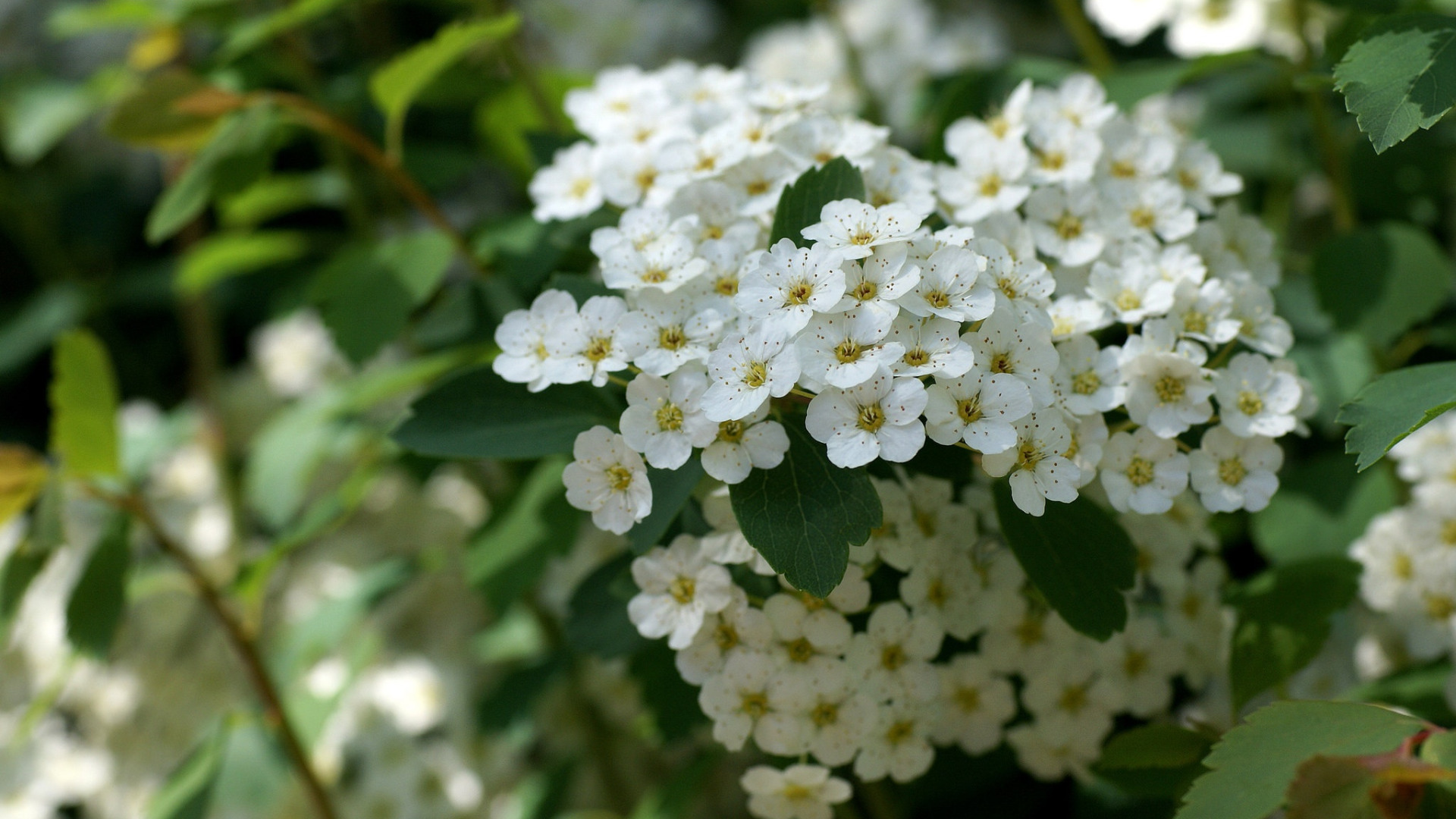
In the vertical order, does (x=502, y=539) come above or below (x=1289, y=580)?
below

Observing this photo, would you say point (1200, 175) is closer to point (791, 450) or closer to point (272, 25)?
point (791, 450)

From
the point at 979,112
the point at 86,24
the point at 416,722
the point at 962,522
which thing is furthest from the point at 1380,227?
the point at 86,24

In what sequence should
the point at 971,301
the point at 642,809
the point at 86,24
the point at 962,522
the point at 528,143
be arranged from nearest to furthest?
the point at 971,301, the point at 962,522, the point at 528,143, the point at 642,809, the point at 86,24

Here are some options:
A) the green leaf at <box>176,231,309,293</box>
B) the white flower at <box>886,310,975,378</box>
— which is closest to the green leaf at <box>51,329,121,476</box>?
the green leaf at <box>176,231,309,293</box>

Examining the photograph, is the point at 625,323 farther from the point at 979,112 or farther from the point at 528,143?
the point at 979,112

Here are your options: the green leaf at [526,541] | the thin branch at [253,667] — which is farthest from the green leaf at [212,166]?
the green leaf at [526,541]
